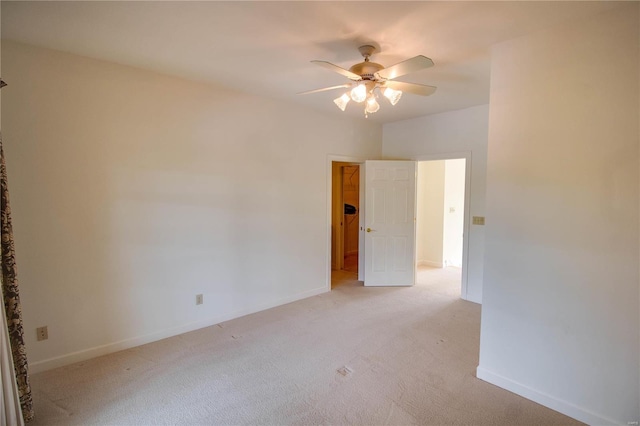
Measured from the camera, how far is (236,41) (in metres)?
2.34

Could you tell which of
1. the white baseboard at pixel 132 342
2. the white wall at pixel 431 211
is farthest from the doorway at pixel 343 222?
the white baseboard at pixel 132 342

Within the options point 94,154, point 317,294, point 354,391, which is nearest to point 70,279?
point 94,154

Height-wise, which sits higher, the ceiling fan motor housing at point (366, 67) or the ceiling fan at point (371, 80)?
the ceiling fan motor housing at point (366, 67)

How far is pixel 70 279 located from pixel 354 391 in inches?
100

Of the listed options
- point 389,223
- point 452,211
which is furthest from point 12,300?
point 452,211

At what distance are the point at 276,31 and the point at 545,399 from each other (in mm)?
3205

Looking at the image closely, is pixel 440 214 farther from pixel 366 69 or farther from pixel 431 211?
pixel 366 69

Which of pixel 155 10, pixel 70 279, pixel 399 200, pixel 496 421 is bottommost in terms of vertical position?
pixel 496 421

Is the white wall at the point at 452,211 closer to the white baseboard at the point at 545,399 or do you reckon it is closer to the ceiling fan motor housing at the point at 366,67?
the white baseboard at the point at 545,399

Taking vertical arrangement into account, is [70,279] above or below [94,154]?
below

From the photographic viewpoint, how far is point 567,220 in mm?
2090

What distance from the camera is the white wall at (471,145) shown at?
4238 millimetres

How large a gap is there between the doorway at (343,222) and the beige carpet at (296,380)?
180cm

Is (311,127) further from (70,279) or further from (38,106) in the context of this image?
(70,279)
